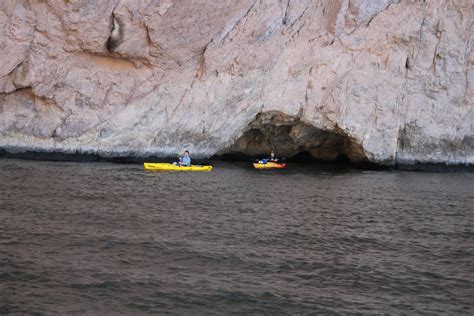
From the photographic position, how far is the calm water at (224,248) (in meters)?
10.1

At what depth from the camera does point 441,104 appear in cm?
3441

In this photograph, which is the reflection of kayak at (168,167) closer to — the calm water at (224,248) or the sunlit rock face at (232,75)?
the sunlit rock face at (232,75)

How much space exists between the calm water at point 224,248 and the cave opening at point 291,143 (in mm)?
11096

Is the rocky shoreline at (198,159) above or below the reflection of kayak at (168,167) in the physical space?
above

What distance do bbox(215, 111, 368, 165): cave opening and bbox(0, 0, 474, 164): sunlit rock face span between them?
0.24 m

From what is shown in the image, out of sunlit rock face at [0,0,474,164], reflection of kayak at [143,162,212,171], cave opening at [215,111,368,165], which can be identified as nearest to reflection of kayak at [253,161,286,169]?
sunlit rock face at [0,0,474,164]

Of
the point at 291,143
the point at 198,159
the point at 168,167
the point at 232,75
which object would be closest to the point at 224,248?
the point at 168,167

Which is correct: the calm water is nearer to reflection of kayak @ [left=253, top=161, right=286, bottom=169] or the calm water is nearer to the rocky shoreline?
the rocky shoreline

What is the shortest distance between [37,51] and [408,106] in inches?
806

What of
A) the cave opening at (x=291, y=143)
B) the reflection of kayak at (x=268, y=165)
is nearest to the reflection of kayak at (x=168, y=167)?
the reflection of kayak at (x=268, y=165)

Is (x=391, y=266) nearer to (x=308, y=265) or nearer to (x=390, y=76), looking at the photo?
(x=308, y=265)

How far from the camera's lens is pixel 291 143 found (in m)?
38.3

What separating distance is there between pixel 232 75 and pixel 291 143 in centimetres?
801

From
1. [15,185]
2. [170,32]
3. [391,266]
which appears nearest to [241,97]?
[170,32]
